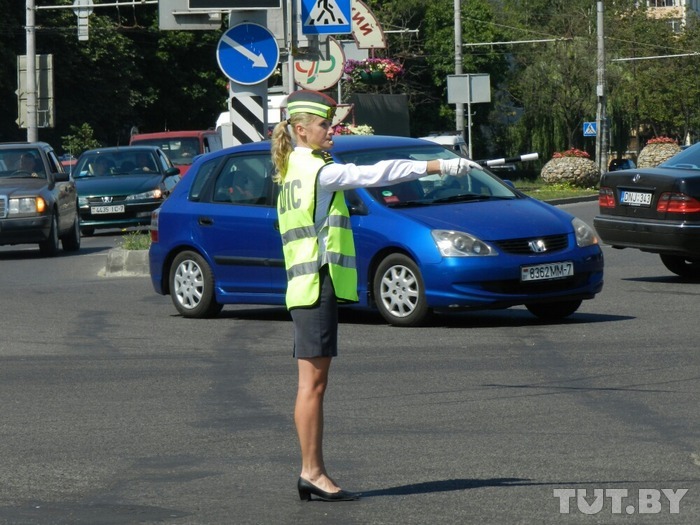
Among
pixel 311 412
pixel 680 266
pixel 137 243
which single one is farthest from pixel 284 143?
pixel 137 243

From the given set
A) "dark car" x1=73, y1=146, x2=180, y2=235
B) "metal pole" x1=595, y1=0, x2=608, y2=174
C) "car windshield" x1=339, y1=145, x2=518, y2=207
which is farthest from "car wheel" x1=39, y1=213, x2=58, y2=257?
"metal pole" x1=595, y1=0, x2=608, y2=174

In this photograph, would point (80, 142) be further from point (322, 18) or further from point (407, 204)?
point (407, 204)

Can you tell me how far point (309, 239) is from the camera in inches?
256

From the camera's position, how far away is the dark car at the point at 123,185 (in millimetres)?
29031

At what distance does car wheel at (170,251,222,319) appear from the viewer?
1431 centimetres

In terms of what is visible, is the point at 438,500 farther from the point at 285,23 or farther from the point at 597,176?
the point at 597,176

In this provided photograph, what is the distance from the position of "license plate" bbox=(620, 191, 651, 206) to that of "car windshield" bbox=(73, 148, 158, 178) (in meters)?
14.7

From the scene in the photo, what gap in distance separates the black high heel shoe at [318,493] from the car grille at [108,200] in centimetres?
2306

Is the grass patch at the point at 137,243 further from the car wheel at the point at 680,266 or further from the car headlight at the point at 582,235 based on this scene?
the car headlight at the point at 582,235

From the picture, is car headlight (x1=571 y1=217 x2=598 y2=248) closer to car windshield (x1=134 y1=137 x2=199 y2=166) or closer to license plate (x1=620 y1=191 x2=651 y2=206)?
license plate (x1=620 y1=191 x2=651 y2=206)

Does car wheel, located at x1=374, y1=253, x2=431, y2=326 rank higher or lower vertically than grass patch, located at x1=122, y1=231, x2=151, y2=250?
lower

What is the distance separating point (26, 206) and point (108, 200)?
558 cm

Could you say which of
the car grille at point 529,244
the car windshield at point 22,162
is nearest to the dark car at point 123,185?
the car windshield at point 22,162

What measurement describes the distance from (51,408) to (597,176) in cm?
3803
